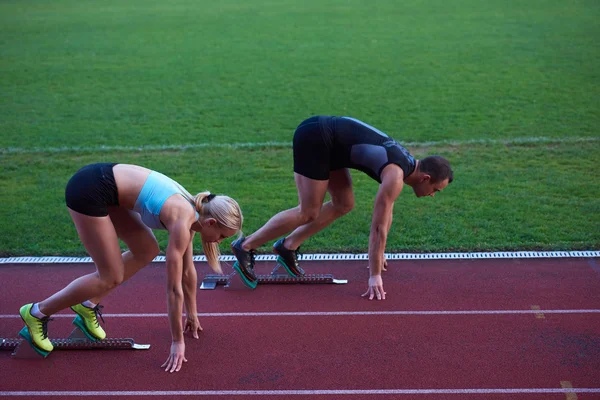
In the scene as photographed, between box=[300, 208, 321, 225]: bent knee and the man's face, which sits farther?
box=[300, 208, 321, 225]: bent knee

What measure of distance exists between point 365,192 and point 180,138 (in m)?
3.95

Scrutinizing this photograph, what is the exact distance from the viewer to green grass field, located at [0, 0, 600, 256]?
8039 millimetres

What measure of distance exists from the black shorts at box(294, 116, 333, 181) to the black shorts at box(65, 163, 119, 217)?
1700 mm

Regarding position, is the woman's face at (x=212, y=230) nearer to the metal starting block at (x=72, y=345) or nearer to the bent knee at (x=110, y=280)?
the bent knee at (x=110, y=280)

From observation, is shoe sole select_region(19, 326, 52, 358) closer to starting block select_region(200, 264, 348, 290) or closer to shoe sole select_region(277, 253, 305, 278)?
starting block select_region(200, 264, 348, 290)

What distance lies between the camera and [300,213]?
6.12m

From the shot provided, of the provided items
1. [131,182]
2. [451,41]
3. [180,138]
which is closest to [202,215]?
[131,182]

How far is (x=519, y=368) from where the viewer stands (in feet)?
16.3

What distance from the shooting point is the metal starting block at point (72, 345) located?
527cm

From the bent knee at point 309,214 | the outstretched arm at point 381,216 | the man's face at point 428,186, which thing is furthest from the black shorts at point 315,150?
the man's face at point 428,186

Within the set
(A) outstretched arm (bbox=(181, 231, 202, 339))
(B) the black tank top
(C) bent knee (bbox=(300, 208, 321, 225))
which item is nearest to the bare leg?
(A) outstretched arm (bbox=(181, 231, 202, 339))

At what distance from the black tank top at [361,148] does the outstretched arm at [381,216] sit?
10 centimetres

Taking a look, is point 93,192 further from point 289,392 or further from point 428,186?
point 428,186

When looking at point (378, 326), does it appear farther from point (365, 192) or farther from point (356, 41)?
point (356, 41)
